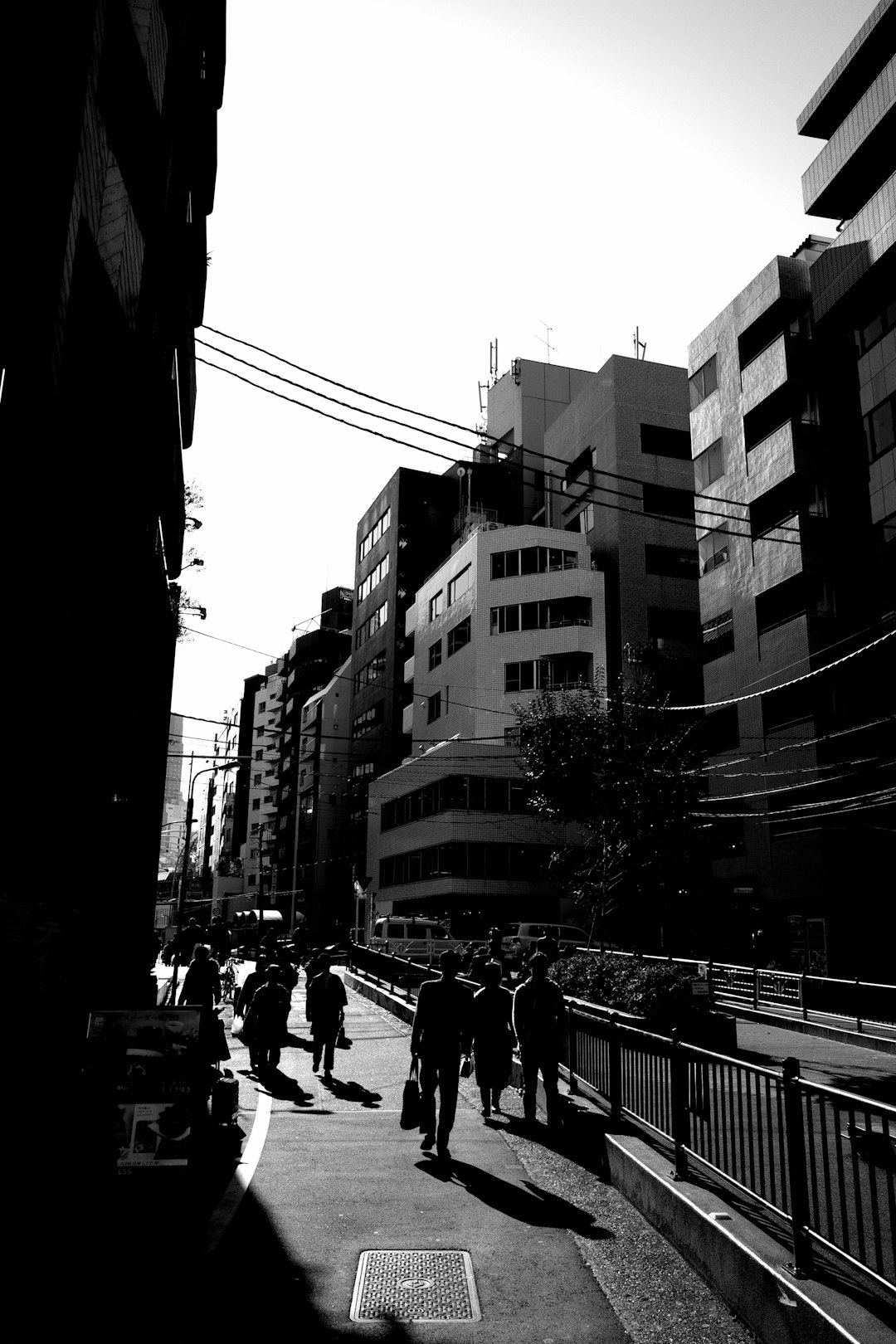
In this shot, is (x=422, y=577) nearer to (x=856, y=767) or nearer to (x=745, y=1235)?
(x=856, y=767)

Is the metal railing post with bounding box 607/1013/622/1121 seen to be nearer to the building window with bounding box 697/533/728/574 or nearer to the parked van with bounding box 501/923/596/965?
the parked van with bounding box 501/923/596/965

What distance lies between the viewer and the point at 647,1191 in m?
7.39

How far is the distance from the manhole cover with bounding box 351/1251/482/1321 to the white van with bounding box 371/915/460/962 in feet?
110

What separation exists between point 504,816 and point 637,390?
23.7m

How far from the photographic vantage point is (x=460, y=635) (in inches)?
2185

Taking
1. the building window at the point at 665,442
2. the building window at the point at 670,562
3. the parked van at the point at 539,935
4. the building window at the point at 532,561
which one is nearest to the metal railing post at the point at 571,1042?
the parked van at the point at 539,935

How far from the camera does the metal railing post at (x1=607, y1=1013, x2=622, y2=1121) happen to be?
9.20 meters

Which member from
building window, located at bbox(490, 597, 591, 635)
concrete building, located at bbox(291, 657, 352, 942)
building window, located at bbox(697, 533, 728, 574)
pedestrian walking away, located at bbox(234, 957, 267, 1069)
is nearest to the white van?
building window, located at bbox(490, 597, 591, 635)

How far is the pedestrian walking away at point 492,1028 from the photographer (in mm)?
10492

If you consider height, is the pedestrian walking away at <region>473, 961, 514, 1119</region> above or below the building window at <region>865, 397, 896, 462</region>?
below

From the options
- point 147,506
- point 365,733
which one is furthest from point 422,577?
point 147,506

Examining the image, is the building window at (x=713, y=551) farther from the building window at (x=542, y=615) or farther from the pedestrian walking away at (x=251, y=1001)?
the pedestrian walking away at (x=251, y=1001)

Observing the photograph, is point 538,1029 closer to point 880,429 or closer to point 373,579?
point 880,429

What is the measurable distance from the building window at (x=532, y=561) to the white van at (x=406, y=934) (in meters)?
19.3
